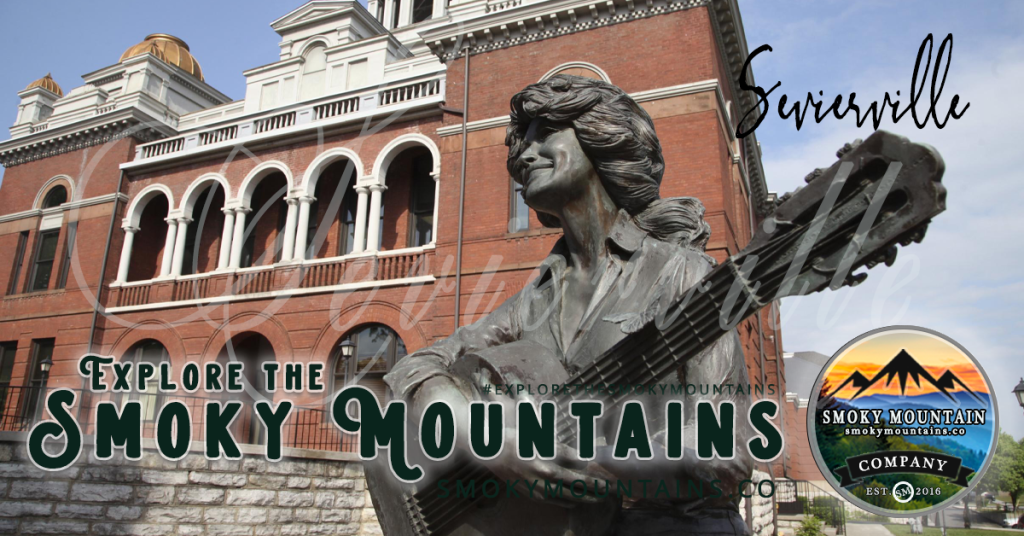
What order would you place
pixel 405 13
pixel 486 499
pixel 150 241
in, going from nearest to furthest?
1. pixel 486 499
2. pixel 150 241
3. pixel 405 13

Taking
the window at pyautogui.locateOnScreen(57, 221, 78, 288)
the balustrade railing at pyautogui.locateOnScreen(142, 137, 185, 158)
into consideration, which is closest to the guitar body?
the balustrade railing at pyautogui.locateOnScreen(142, 137, 185, 158)

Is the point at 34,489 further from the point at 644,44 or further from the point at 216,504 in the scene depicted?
the point at 644,44

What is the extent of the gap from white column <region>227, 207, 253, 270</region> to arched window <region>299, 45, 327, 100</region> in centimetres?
484

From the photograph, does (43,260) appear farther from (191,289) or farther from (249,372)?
(249,372)

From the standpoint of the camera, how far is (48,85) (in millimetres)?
25328

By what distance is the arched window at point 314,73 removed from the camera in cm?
2262

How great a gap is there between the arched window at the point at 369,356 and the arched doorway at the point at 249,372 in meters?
1.99

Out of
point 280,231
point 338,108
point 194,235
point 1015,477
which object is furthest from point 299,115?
point 1015,477

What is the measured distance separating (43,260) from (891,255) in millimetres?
26944

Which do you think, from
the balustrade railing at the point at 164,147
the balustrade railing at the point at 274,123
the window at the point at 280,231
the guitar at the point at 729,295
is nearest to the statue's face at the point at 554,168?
the guitar at the point at 729,295

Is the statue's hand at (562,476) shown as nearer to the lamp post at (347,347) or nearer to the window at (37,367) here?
the lamp post at (347,347)

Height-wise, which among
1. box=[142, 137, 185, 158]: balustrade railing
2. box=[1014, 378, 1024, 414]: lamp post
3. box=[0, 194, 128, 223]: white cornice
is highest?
box=[142, 137, 185, 158]: balustrade railing

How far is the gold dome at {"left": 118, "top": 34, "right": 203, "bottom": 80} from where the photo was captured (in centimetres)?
2447

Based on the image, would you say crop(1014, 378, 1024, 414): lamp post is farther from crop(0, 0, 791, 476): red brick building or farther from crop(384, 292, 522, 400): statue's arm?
crop(384, 292, 522, 400): statue's arm
